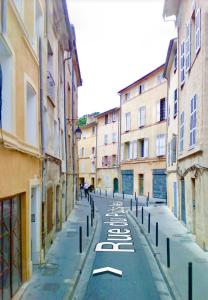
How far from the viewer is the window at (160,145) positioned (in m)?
30.3

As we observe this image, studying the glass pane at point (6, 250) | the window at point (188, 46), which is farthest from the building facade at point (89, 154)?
the glass pane at point (6, 250)

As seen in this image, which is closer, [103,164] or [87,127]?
[103,164]

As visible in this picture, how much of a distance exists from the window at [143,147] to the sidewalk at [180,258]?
1664 centimetres

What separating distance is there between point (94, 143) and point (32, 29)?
40.1m

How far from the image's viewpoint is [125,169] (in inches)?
1531

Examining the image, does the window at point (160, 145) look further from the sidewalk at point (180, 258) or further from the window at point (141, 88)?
the sidewalk at point (180, 258)

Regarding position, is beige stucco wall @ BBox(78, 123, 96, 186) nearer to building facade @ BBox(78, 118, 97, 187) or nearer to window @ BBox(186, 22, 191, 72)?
building facade @ BBox(78, 118, 97, 187)

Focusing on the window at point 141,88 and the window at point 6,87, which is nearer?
the window at point 6,87

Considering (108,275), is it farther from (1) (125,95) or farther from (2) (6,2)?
(1) (125,95)

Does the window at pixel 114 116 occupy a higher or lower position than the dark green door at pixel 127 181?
higher

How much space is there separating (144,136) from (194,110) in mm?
21102

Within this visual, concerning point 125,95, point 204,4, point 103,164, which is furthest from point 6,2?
point 103,164

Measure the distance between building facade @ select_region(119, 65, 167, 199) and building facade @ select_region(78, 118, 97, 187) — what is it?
33.2 ft

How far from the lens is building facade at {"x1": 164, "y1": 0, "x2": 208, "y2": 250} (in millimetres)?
11281
